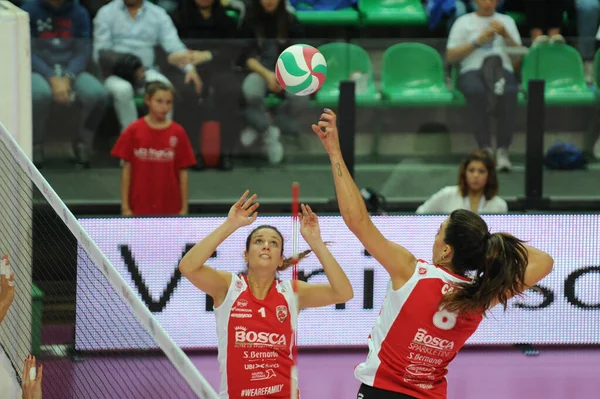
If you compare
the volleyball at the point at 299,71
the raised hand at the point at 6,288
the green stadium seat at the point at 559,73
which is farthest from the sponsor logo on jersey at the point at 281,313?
the green stadium seat at the point at 559,73

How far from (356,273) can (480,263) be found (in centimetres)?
369

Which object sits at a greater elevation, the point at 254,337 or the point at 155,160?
the point at 155,160

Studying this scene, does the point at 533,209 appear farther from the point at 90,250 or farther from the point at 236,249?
the point at 90,250

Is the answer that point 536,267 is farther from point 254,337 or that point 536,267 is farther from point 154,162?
point 154,162

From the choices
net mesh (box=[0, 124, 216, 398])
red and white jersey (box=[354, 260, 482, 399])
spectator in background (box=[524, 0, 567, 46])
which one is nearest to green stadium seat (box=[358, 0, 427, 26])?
spectator in background (box=[524, 0, 567, 46])

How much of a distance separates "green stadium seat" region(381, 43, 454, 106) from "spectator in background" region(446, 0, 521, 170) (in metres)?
0.17

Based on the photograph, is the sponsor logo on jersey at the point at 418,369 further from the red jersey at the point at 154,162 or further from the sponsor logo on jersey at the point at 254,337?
the red jersey at the point at 154,162

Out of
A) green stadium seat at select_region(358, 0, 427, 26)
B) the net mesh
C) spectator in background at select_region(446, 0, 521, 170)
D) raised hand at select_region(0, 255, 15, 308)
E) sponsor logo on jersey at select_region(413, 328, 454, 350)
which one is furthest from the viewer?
green stadium seat at select_region(358, 0, 427, 26)

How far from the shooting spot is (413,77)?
9852mm

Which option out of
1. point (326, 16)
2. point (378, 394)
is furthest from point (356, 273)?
point (326, 16)

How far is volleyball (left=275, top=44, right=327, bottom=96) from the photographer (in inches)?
249

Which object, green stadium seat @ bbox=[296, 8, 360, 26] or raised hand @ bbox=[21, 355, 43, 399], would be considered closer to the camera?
→ raised hand @ bbox=[21, 355, 43, 399]

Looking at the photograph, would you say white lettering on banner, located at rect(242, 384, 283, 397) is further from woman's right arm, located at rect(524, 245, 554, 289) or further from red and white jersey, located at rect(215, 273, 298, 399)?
woman's right arm, located at rect(524, 245, 554, 289)

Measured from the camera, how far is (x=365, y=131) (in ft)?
30.9
